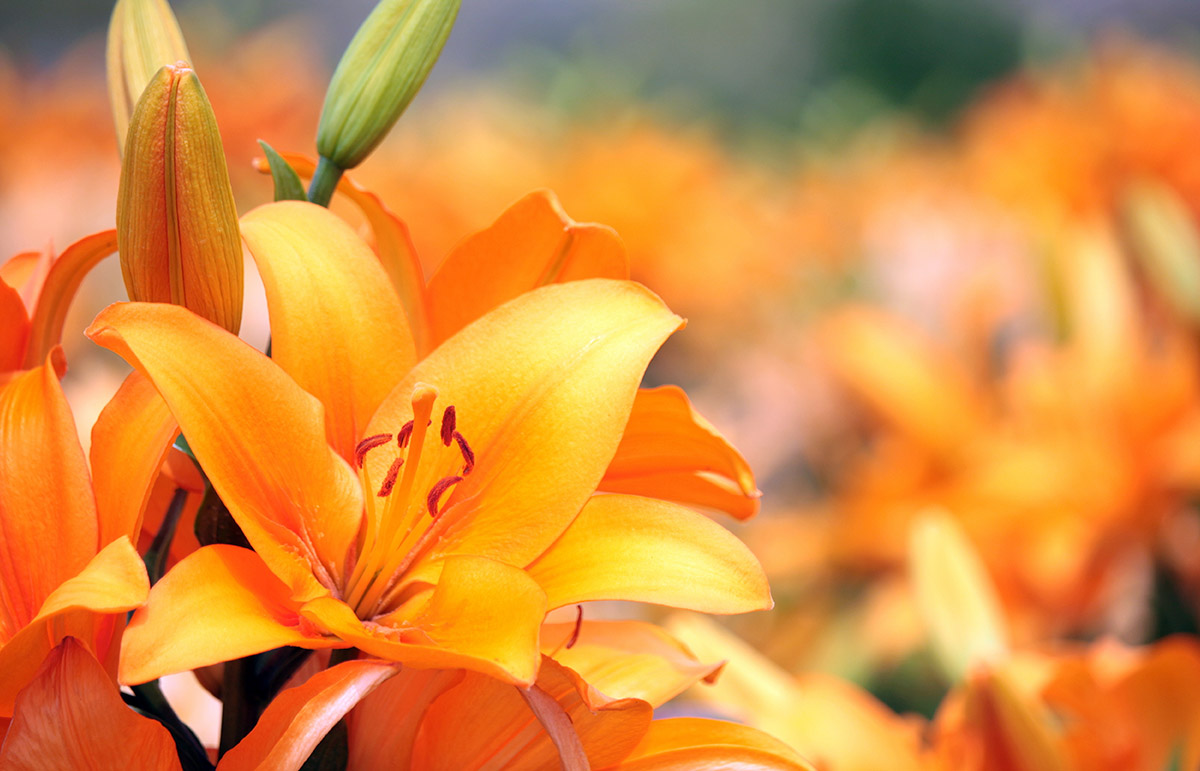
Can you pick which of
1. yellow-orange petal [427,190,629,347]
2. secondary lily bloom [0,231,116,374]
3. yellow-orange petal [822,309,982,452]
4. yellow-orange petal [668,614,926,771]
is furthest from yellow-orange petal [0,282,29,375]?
yellow-orange petal [822,309,982,452]

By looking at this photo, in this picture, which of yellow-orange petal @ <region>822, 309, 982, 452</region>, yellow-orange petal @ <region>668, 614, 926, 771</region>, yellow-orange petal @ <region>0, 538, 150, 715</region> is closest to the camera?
yellow-orange petal @ <region>0, 538, 150, 715</region>

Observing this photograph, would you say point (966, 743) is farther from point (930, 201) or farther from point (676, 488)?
point (930, 201)

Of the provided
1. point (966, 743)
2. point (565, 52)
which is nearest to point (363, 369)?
point (966, 743)

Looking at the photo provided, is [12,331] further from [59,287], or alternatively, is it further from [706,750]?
[706,750]

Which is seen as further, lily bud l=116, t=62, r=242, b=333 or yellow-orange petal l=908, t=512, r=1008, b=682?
yellow-orange petal l=908, t=512, r=1008, b=682

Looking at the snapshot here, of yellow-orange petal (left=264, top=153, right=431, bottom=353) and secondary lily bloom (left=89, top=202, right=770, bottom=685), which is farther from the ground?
yellow-orange petal (left=264, top=153, right=431, bottom=353)

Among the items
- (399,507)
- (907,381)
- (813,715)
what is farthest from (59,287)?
(907,381)

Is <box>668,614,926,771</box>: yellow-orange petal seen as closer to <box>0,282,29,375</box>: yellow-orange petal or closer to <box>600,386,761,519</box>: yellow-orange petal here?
<box>600,386,761,519</box>: yellow-orange petal
